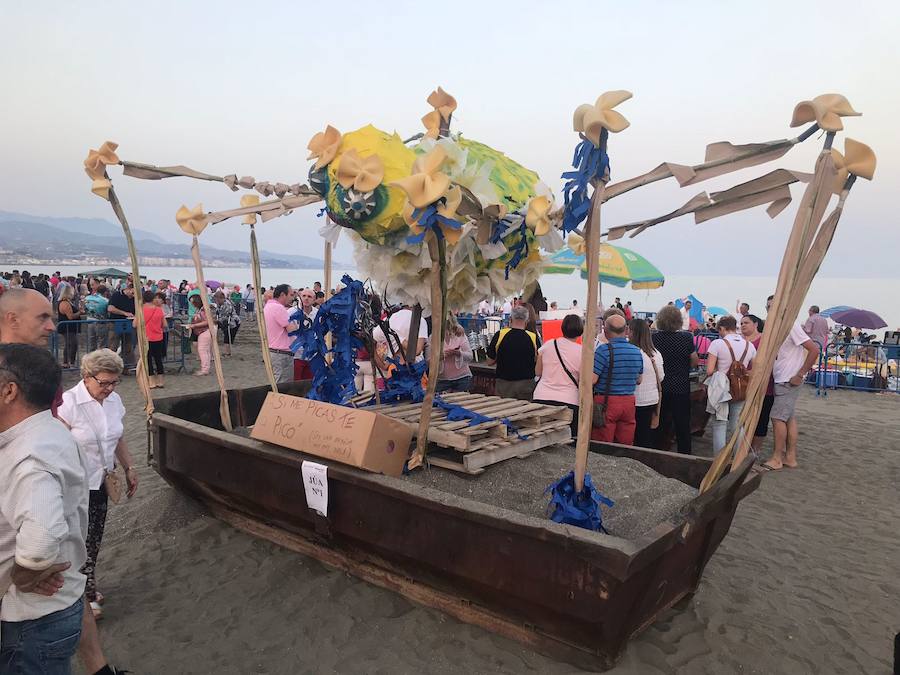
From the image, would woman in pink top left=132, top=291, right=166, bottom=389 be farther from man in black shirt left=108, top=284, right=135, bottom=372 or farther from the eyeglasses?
the eyeglasses

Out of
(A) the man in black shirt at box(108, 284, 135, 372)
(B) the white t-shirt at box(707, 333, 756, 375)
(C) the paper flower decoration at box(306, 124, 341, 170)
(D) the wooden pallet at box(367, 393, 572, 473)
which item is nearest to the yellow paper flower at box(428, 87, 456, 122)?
(C) the paper flower decoration at box(306, 124, 341, 170)

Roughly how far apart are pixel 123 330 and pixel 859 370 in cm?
1641

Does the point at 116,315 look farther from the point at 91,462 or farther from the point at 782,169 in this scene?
the point at 782,169

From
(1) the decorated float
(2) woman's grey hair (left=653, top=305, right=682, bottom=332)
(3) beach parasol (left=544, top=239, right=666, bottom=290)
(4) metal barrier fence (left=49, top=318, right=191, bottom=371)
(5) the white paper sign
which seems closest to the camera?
(1) the decorated float

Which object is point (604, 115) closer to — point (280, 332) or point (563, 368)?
point (563, 368)

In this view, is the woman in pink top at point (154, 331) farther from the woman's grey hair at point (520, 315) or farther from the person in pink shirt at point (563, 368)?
the person in pink shirt at point (563, 368)

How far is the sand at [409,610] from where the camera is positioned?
10.1 ft

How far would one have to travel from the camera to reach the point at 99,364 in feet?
10.4

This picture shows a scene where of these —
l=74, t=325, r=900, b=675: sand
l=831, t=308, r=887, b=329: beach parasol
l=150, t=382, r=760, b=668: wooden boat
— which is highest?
l=831, t=308, r=887, b=329: beach parasol

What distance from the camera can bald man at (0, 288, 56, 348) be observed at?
269 cm

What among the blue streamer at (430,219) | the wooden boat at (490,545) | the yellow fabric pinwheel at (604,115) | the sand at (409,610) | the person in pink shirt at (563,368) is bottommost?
the sand at (409,610)

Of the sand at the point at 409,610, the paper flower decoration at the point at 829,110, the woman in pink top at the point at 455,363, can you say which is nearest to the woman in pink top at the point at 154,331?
the sand at the point at 409,610

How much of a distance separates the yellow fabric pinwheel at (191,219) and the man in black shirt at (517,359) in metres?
3.32

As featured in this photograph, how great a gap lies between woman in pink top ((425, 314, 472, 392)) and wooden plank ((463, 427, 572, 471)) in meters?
2.04
